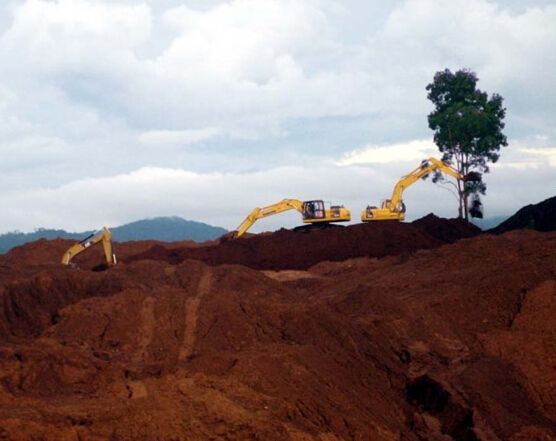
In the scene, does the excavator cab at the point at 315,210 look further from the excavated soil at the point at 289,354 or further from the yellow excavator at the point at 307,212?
the excavated soil at the point at 289,354

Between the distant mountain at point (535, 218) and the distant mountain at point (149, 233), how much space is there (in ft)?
116

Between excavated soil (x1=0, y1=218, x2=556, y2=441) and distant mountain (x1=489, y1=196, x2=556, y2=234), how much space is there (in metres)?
12.5

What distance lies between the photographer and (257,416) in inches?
434

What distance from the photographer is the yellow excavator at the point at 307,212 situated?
36.5 metres

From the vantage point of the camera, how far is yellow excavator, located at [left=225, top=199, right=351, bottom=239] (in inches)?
1437

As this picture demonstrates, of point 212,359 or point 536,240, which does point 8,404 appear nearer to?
point 212,359

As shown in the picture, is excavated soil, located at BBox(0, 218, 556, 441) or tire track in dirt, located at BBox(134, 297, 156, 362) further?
tire track in dirt, located at BBox(134, 297, 156, 362)

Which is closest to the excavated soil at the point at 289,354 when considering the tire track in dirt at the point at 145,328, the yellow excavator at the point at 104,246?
the tire track in dirt at the point at 145,328

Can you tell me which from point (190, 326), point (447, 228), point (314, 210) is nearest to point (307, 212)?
point (314, 210)

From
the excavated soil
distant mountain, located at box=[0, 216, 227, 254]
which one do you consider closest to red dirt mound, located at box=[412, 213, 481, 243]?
the excavated soil

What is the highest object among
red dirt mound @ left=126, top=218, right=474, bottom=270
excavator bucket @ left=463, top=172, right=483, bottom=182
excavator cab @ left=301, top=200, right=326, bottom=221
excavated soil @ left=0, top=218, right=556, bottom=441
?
excavator bucket @ left=463, top=172, right=483, bottom=182

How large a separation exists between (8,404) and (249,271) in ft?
45.0

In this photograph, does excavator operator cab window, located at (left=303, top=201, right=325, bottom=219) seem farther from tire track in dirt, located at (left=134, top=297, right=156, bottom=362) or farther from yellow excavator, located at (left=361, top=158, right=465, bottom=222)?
tire track in dirt, located at (left=134, top=297, right=156, bottom=362)

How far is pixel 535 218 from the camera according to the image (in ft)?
129
